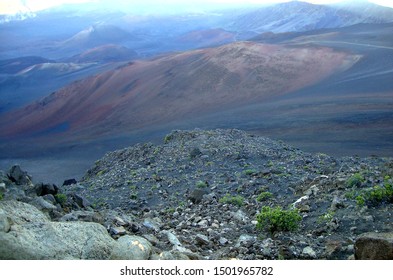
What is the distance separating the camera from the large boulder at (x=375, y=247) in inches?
154

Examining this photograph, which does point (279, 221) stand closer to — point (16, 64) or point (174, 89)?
point (174, 89)

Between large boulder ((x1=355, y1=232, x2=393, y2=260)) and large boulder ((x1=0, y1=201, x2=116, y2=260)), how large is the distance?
2295 mm

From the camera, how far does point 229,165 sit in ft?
41.7

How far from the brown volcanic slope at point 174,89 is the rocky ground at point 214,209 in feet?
56.9

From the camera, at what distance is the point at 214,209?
26.8ft

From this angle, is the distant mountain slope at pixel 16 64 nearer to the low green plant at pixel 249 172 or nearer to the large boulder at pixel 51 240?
the low green plant at pixel 249 172

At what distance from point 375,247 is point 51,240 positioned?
2897 mm

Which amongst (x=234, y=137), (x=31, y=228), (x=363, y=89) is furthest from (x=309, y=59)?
(x=31, y=228)

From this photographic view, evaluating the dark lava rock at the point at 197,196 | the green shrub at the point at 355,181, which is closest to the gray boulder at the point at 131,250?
the green shrub at the point at 355,181

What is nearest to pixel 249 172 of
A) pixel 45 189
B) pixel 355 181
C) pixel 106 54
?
pixel 355 181

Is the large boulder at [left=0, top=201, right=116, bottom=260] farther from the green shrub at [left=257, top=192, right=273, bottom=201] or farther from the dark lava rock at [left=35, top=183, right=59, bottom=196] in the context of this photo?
the green shrub at [left=257, top=192, right=273, bottom=201]

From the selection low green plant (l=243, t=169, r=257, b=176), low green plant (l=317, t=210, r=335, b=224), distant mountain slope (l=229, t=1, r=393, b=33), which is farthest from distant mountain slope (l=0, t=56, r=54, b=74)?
low green plant (l=317, t=210, r=335, b=224)
